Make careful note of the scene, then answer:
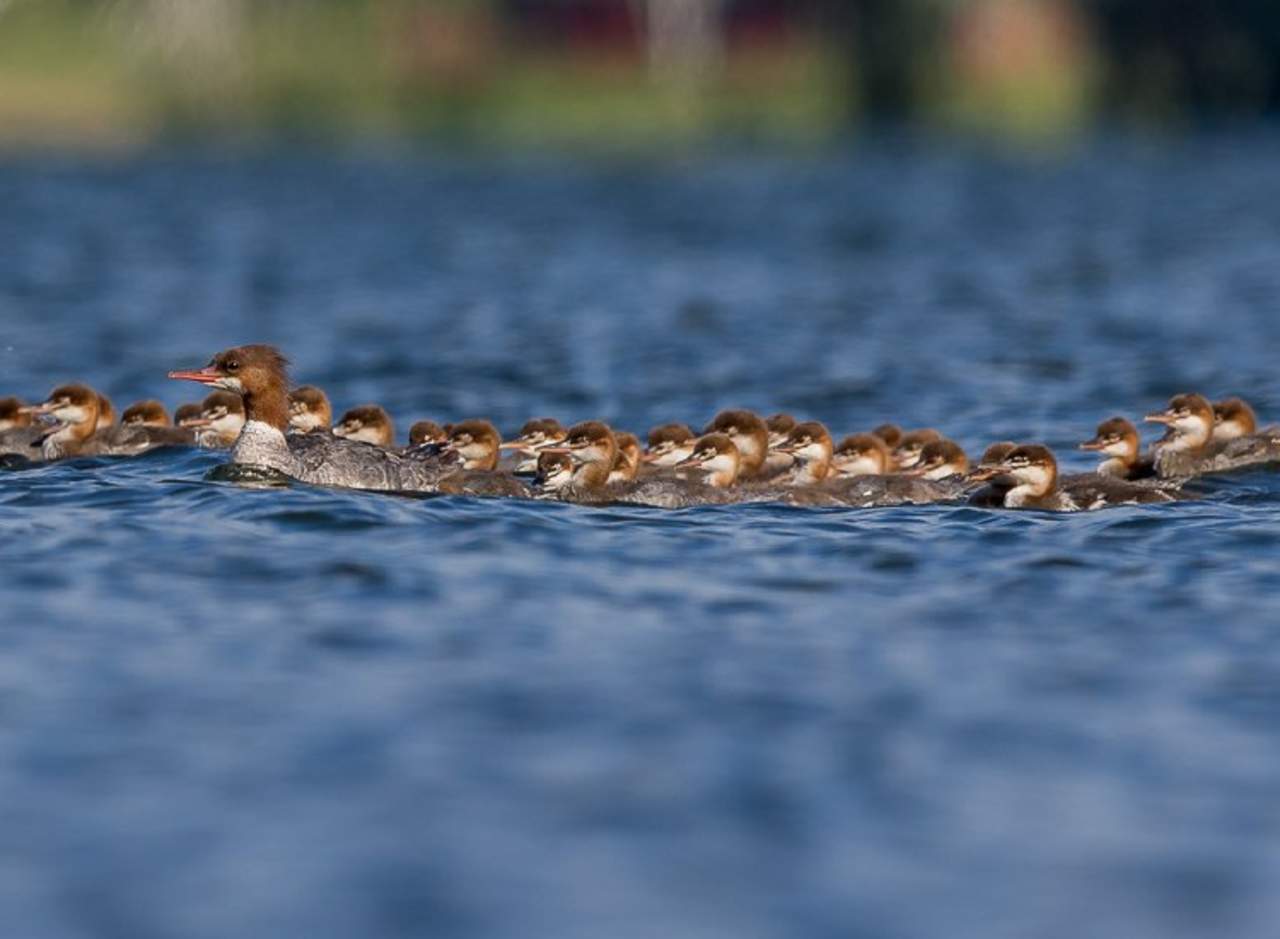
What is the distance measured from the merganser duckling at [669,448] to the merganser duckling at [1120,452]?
2447 millimetres

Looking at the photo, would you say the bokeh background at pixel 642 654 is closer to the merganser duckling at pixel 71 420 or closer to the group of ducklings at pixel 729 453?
the group of ducklings at pixel 729 453

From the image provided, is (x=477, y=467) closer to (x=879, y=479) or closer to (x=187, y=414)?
(x=879, y=479)

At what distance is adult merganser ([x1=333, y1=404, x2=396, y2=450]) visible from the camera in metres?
14.7

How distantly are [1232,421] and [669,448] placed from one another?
3666 millimetres

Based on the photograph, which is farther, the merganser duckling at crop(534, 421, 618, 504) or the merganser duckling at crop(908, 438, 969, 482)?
the merganser duckling at crop(908, 438, 969, 482)

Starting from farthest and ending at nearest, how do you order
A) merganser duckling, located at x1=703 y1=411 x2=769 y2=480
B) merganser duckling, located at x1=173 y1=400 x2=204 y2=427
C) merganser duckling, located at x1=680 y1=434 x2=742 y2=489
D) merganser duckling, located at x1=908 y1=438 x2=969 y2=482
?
merganser duckling, located at x1=173 y1=400 x2=204 y2=427 → merganser duckling, located at x1=703 y1=411 x2=769 y2=480 → merganser duckling, located at x1=908 y1=438 x2=969 y2=482 → merganser duckling, located at x1=680 y1=434 x2=742 y2=489

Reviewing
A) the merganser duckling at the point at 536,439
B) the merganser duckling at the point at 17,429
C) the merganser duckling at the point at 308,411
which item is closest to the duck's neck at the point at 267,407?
the merganser duckling at the point at 308,411

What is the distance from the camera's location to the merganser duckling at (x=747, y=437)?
14477 millimetres

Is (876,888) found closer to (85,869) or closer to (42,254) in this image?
(85,869)

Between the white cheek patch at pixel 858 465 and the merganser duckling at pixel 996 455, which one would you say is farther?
the white cheek patch at pixel 858 465

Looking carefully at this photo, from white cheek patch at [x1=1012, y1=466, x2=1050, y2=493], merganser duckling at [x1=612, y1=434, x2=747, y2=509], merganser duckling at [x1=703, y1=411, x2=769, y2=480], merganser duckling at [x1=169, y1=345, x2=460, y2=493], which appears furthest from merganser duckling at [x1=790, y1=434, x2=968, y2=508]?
merganser duckling at [x1=169, y1=345, x2=460, y2=493]

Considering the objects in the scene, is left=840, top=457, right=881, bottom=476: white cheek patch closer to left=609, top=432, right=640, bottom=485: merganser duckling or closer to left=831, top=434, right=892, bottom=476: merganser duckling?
left=831, top=434, right=892, bottom=476: merganser duckling

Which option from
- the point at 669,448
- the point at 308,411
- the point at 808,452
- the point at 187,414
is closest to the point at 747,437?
the point at 808,452

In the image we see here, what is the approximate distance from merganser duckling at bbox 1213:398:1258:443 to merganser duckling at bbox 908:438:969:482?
68.0 inches
